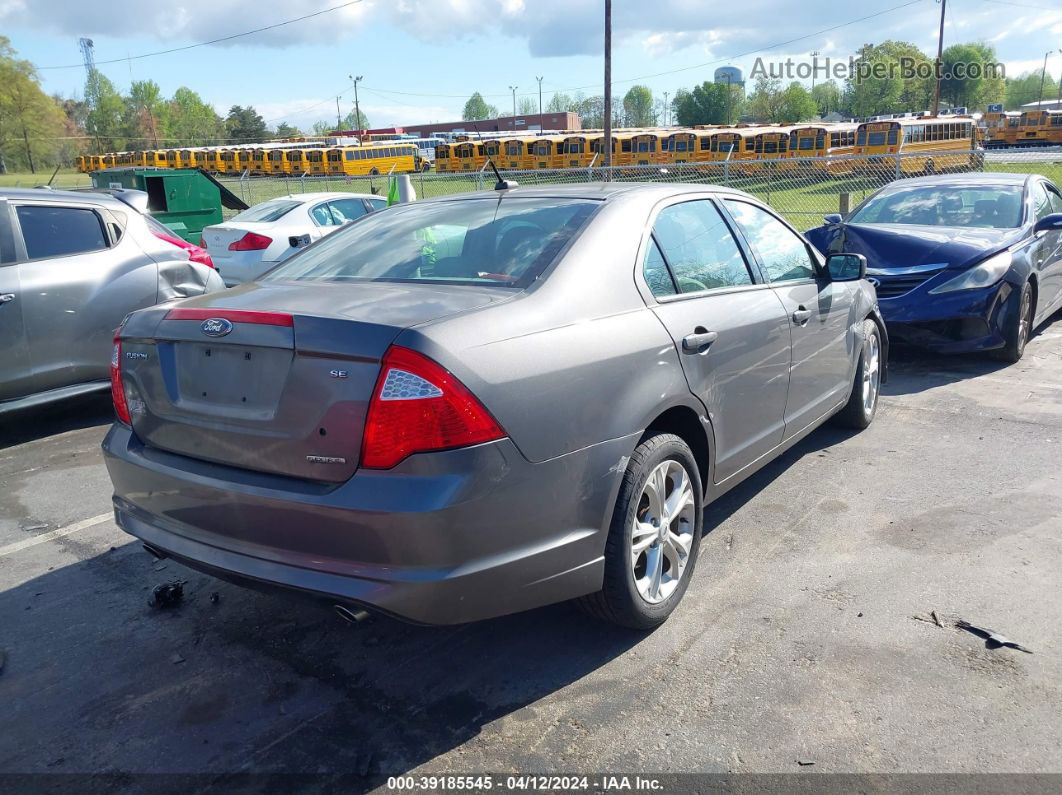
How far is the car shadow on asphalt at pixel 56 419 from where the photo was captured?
6.23 m

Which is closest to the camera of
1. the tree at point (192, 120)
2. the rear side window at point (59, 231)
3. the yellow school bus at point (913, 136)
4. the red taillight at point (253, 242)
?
the rear side window at point (59, 231)

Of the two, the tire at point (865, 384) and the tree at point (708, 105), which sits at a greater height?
the tree at point (708, 105)

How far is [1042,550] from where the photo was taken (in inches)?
151

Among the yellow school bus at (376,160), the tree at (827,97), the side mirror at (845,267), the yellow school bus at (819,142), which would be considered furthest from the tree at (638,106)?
the side mirror at (845,267)

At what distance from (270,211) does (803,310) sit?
944cm

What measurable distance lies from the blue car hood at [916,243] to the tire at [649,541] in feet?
14.5

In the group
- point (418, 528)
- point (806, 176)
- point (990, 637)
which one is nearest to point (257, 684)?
point (418, 528)

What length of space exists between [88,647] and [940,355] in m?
7.43

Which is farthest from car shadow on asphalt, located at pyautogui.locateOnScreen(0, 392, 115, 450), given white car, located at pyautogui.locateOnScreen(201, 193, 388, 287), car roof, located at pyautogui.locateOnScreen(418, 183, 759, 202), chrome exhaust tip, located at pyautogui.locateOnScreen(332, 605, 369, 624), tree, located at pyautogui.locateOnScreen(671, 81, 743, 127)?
tree, located at pyautogui.locateOnScreen(671, 81, 743, 127)

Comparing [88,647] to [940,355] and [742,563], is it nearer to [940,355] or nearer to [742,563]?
[742,563]

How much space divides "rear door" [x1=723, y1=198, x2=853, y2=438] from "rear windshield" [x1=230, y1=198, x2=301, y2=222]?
8776mm

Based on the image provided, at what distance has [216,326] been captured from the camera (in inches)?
108

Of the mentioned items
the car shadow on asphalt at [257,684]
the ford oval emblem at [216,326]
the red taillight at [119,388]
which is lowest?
the car shadow on asphalt at [257,684]

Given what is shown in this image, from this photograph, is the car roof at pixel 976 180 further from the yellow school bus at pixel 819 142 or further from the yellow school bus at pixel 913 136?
the yellow school bus at pixel 819 142
